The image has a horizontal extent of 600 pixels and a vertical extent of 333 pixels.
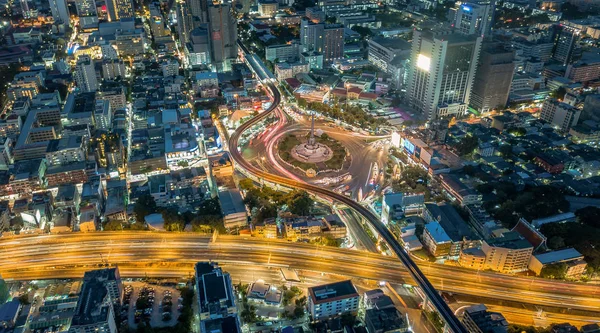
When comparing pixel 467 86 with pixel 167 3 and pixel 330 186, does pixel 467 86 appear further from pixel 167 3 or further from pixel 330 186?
pixel 167 3

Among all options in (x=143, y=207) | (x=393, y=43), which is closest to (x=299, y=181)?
(x=143, y=207)

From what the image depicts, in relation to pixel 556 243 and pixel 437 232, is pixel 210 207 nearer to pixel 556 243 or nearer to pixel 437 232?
pixel 437 232

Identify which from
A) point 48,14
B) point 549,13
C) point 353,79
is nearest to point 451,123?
point 353,79

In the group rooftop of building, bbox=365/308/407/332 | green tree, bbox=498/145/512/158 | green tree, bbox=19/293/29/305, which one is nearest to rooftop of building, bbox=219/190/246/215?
rooftop of building, bbox=365/308/407/332

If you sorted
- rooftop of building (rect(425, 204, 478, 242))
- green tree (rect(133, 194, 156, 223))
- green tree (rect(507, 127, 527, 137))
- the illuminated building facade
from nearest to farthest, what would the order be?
1. rooftop of building (rect(425, 204, 478, 242))
2. green tree (rect(133, 194, 156, 223))
3. green tree (rect(507, 127, 527, 137))
4. the illuminated building facade

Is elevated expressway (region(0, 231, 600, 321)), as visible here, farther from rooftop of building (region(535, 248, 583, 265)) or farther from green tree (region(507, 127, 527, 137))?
green tree (region(507, 127, 527, 137))

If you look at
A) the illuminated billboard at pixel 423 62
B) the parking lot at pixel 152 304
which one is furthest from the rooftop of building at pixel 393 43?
the parking lot at pixel 152 304
